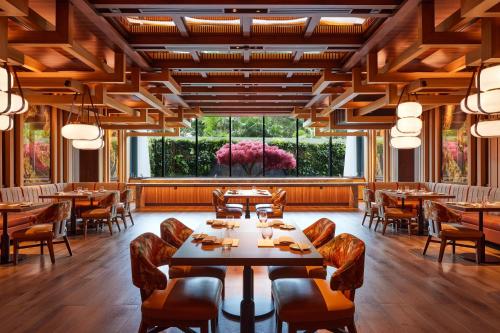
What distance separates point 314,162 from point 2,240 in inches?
469

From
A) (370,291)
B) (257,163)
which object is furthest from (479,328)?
(257,163)

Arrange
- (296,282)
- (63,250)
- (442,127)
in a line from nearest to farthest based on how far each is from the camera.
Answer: (296,282)
(63,250)
(442,127)

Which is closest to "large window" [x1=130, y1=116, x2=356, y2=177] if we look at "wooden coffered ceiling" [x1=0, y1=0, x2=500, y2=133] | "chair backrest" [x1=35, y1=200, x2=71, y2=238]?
"wooden coffered ceiling" [x1=0, y1=0, x2=500, y2=133]

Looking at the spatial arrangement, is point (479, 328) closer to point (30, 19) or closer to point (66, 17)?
point (66, 17)

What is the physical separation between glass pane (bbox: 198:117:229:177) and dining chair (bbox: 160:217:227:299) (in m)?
11.3

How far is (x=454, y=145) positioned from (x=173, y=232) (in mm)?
8240

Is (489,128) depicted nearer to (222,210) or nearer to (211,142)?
(222,210)

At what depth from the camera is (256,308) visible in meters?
3.94

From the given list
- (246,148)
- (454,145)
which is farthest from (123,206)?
(454,145)

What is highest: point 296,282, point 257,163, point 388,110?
point 388,110

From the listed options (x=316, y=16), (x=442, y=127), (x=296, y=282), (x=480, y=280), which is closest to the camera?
(x=296, y=282)

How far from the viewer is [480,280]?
16.1 ft

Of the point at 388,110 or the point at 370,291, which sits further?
the point at 388,110

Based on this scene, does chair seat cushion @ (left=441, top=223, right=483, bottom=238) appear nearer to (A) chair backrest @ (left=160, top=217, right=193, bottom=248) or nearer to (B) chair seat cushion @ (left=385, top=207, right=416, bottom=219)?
(B) chair seat cushion @ (left=385, top=207, right=416, bottom=219)
